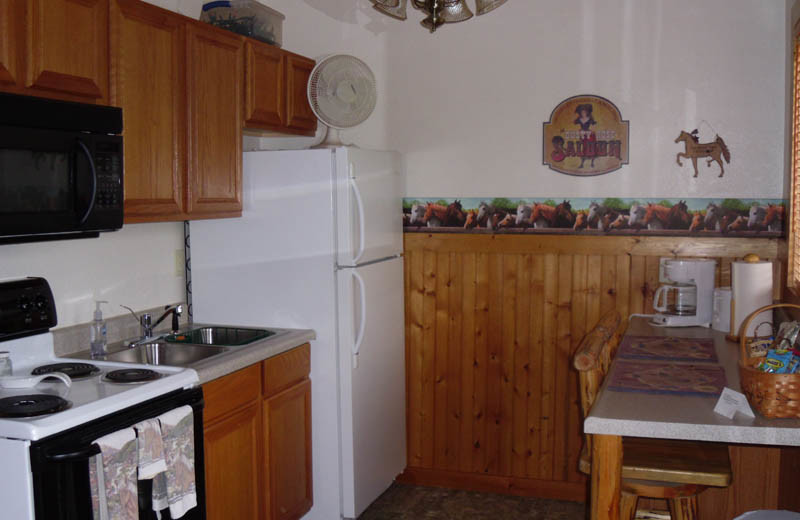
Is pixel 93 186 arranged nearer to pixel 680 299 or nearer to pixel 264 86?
pixel 264 86

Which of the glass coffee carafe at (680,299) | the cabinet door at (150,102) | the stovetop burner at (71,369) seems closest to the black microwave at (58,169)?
the cabinet door at (150,102)

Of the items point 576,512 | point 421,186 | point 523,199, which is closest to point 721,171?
point 523,199

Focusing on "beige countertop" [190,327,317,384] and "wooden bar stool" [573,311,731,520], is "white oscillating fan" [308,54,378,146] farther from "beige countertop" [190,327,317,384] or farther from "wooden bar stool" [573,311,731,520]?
"wooden bar stool" [573,311,731,520]

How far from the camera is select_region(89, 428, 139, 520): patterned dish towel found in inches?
80.8

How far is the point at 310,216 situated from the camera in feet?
10.9

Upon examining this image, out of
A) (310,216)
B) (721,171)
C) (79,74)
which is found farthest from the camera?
(721,171)

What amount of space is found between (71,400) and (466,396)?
2.32 metres

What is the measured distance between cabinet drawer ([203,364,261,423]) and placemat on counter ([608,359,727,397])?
4.32 feet

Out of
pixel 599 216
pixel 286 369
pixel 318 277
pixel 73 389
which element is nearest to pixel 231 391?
pixel 286 369

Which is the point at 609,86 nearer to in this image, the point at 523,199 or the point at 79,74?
the point at 523,199

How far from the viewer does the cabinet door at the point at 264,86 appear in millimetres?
3244

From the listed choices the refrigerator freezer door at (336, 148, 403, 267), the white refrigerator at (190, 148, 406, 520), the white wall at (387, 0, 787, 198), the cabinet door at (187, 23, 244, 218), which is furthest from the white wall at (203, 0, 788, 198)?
the white refrigerator at (190, 148, 406, 520)

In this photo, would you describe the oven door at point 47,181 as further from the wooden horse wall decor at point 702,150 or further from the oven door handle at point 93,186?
the wooden horse wall decor at point 702,150

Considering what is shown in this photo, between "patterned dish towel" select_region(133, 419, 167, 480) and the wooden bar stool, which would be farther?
the wooden bar stool
